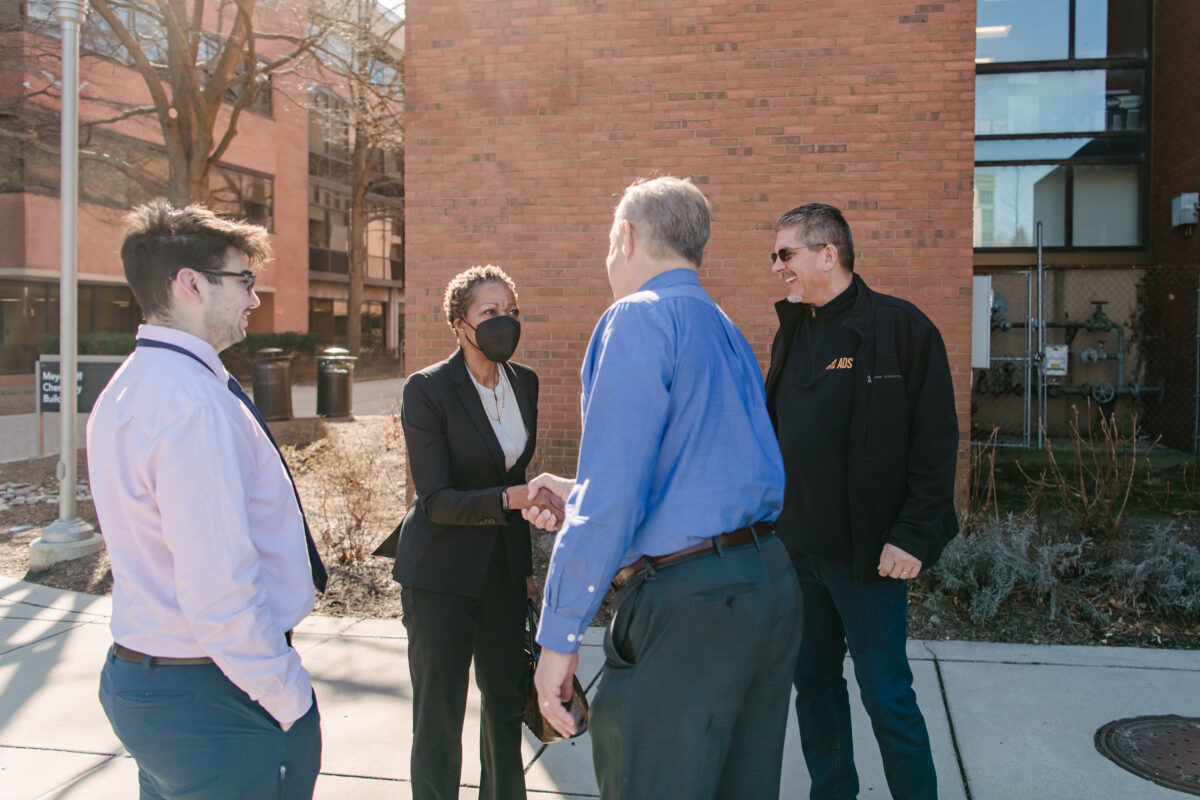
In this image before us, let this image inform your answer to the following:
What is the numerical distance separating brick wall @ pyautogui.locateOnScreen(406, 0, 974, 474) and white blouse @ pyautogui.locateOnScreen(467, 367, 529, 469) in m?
4.58

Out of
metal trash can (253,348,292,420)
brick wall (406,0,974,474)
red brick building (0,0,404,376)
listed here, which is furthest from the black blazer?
red brick building (0,0,404,376)

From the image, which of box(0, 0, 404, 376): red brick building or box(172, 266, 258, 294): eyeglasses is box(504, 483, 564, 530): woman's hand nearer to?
box(172, 266, 258, 294): eyeglasses

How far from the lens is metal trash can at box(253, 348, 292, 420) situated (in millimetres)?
14266

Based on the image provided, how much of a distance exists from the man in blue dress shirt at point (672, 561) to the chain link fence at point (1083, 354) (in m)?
10.4

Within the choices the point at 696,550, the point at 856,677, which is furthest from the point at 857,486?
the point at 696,550

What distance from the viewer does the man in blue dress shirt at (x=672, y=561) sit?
191 cm

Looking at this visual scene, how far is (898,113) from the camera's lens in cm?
728

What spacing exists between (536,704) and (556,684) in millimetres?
671

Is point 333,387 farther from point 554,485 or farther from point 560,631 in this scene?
point 560,631

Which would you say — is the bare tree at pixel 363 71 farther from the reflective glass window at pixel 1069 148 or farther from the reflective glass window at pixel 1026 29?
the reflective glass window at pixel 1069 148

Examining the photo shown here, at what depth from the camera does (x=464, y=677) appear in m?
2.96

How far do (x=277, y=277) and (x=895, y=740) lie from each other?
3067 centimetres

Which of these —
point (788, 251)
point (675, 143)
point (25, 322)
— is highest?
point (675, 143)

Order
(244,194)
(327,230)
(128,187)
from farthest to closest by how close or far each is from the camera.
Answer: (327,230)
(244,194)
(128,187)
